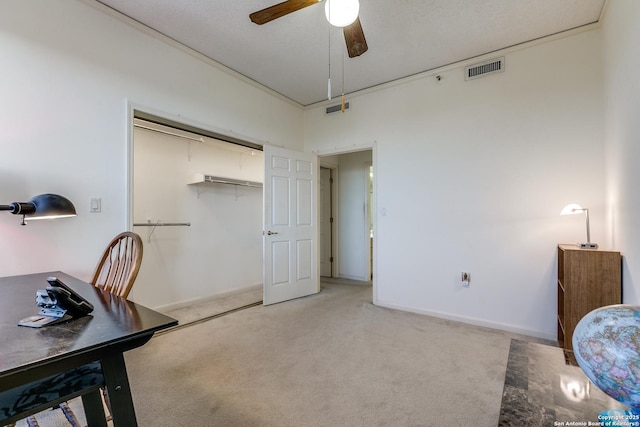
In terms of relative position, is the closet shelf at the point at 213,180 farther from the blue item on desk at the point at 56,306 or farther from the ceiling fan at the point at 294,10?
the blue item on desk at the point at 56,306

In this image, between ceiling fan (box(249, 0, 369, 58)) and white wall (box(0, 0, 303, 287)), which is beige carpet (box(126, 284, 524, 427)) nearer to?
white wall (box(0, 0, 303, 287))

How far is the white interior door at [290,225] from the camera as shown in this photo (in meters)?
3.78

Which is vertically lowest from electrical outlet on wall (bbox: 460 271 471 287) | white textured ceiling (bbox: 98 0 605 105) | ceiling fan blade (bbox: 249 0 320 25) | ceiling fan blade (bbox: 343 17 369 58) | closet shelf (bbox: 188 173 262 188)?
electrical outlet on wall (bbox: 460 271 471 287)

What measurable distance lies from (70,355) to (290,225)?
126 inches

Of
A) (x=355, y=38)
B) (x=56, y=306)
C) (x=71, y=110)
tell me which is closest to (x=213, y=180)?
(x=71, y=110)

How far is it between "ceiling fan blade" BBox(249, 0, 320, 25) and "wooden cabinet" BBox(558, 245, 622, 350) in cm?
251

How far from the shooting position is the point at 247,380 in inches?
79.0

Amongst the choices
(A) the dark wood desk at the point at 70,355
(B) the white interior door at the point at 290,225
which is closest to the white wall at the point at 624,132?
(A) the dark wood desk at the point at 70,355

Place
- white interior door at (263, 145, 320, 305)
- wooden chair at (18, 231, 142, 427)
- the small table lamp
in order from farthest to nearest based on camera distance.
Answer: white interior door at (263, 145, 320, 305) < the small table lamp < wooden chair at (18, 231, 142, 427)

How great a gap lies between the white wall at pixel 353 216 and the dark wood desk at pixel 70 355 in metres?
4.22

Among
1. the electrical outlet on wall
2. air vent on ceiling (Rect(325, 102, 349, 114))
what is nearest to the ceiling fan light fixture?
air vent on ceiling (Rect(325, 102, 349, 114))

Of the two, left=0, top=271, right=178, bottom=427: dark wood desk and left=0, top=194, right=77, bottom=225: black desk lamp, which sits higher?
left=0, top=194, right=77, bottom=225: black desk lamp

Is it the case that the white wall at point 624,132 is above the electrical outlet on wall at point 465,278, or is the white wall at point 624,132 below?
above

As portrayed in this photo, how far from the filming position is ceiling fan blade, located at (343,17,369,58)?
5.93ft
